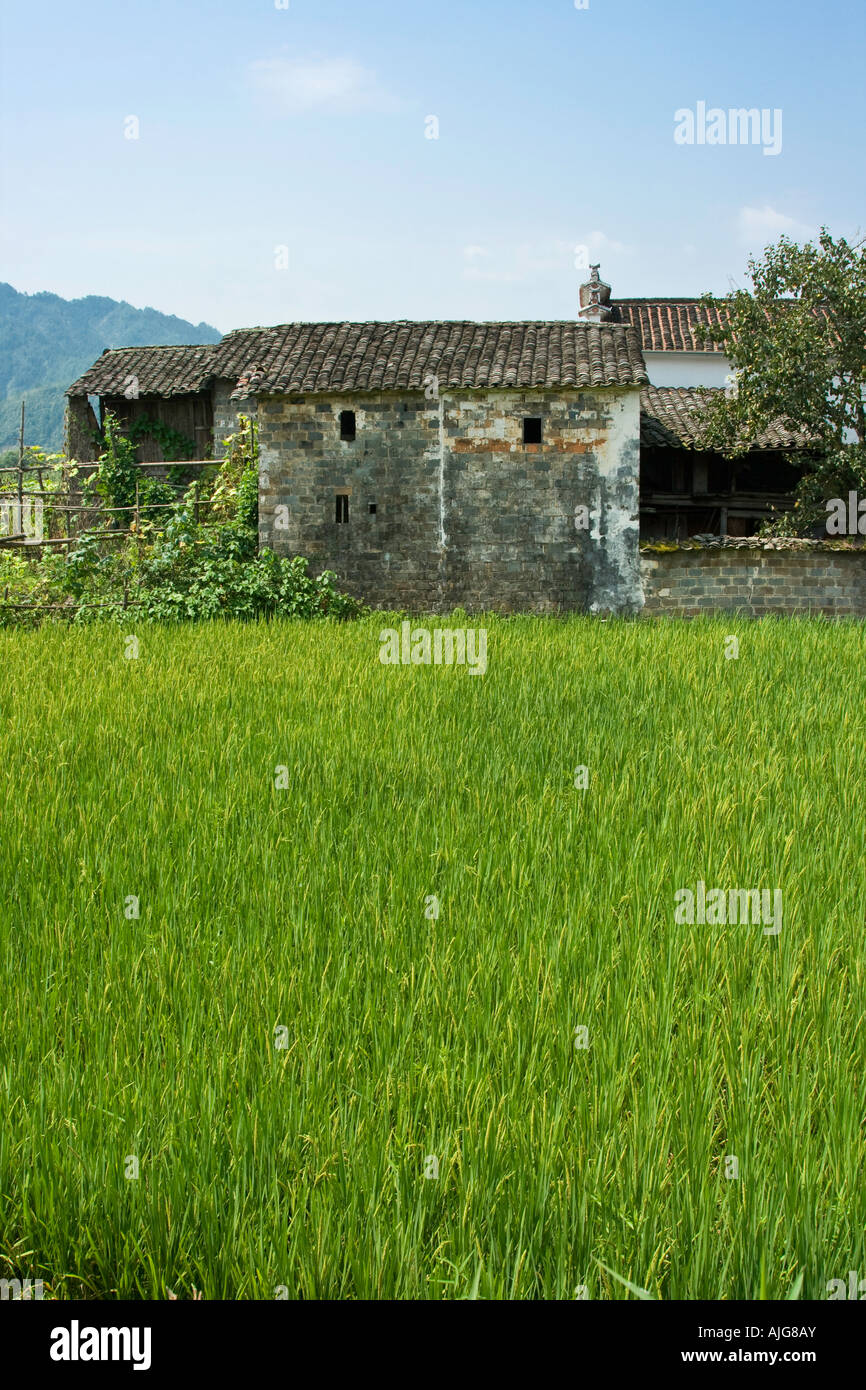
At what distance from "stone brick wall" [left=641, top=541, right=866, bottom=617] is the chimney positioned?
49.4 feet

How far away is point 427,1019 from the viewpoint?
321 centimetres

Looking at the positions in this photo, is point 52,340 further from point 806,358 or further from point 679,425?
point 806,358

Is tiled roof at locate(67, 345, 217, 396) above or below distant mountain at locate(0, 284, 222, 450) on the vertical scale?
below

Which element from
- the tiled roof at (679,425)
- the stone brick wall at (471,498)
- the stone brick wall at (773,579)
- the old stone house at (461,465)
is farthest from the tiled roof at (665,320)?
the stone brick wall at (773,579)

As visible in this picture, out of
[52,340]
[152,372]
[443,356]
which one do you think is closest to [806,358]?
[443,356]

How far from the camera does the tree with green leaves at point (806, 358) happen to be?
57.0 ft

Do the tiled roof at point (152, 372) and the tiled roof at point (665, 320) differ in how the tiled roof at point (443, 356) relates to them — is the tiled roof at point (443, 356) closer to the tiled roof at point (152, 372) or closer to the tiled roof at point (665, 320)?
the tiled roof at point (152, 372)

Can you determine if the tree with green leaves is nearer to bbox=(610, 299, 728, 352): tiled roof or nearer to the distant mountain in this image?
bbox=(610, 299, 728, 352): tiled roof

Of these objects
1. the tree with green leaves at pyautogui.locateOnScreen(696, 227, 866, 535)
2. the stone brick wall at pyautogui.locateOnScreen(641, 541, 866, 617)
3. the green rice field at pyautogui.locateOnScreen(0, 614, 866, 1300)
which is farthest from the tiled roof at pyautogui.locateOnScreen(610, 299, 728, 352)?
the green rice field at pyautogui.locateOnScreen(0, 614, 866, 1300)

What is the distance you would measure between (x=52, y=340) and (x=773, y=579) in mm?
131672

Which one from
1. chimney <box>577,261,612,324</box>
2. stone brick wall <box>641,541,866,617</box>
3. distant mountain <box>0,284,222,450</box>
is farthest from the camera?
distant mountain <box>0,284,222,450</box>

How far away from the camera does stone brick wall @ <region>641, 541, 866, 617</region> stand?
51.8 feet

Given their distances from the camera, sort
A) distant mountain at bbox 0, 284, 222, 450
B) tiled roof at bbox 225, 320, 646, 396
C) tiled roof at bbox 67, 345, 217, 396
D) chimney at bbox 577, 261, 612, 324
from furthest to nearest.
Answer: distant mountain at bbox 0, 284, 222, 450
chimney at bbox 577, 261, 612, 324
tiled roof at bbox 67, 345, 217, 396
tiled roof at bbox 225, 320, 646, 396

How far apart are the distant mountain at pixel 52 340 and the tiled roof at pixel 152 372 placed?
7400cm
